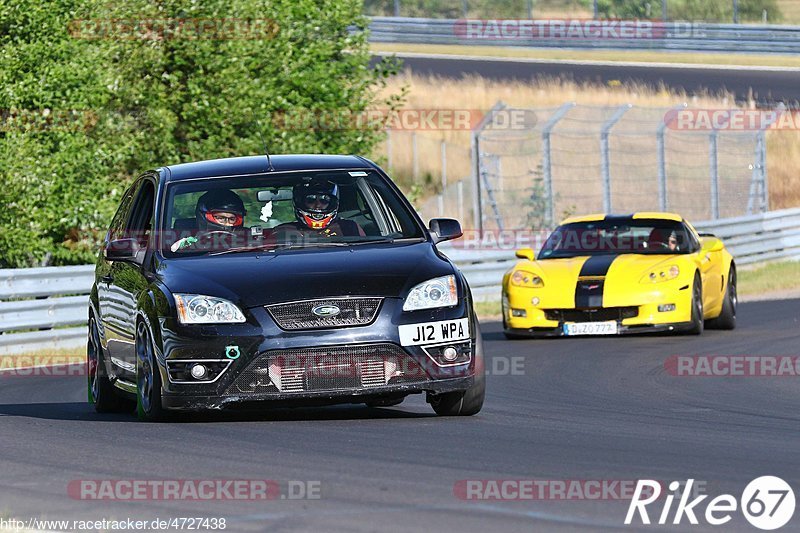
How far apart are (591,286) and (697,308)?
1.19 metres

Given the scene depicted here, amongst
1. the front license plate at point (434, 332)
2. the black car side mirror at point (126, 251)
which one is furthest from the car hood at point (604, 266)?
the front license plate at point (434, 332)

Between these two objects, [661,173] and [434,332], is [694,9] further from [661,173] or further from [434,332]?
[434,332]

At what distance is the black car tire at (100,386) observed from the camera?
1080 cm

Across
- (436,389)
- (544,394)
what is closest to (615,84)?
(544,394)

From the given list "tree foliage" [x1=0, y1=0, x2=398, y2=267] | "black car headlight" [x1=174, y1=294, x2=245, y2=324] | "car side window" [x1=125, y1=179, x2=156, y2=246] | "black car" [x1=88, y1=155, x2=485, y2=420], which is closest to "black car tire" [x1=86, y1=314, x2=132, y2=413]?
"black car" [x1=88, y1=155, x2=485, y2=420]

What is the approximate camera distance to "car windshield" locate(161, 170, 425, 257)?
9.64 meters

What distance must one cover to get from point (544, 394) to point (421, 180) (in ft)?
80.8

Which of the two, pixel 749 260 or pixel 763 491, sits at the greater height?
pixel 763 491

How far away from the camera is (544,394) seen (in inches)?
458

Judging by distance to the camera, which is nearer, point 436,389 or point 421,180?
point 436,389

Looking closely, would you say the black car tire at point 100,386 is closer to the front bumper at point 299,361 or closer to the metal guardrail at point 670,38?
the front bumper at point 299,361

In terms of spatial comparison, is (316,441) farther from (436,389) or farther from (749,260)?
(749,260)

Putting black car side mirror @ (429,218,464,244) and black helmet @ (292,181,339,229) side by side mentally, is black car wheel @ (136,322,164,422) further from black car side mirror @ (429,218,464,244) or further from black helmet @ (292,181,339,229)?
black car side mirror @ (429,218,464,244)

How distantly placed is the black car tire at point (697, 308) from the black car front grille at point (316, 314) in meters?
8.05
